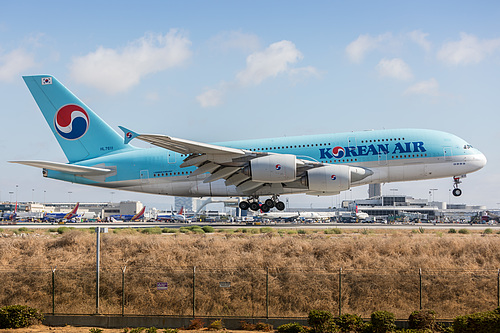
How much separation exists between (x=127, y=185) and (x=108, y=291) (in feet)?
69.5

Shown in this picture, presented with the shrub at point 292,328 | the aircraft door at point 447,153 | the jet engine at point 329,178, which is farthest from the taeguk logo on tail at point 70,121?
the shrub at point 292,328

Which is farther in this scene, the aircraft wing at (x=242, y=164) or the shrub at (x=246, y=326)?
the aircraft wing at (x=242, y=164)

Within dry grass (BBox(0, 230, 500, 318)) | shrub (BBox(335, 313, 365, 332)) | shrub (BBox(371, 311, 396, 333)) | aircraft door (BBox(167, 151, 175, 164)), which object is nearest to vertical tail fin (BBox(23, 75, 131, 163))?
aircraft door (BBox(167, 151, 175, 164))

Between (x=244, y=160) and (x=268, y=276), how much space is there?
1602 cm

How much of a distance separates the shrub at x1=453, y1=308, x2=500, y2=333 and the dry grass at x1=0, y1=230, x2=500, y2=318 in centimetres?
441

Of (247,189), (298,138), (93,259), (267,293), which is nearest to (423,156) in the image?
(298,138)

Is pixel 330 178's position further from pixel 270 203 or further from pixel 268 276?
pixel 268 276

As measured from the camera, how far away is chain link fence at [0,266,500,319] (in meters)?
22.0

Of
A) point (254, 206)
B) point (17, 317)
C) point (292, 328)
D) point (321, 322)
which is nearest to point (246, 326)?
point (292, 328)

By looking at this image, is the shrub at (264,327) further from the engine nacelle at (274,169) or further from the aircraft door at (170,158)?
the aircraft door at (170,158)

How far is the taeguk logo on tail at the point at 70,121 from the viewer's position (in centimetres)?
4628

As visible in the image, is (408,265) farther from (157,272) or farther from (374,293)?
→ (157,272)

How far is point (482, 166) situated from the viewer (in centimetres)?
4131

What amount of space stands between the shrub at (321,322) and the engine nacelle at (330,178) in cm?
1993
